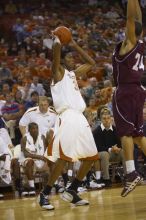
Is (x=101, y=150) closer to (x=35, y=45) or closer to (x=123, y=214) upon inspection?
(x=123, y=214)

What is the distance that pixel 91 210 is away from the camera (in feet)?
20.8

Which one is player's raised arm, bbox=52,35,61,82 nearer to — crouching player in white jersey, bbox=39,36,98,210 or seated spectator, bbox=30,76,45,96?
crouching player in white jersey, bbox=39,36,98,210

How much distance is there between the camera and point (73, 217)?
582 centimetres

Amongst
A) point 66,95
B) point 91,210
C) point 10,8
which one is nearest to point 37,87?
point 66,95

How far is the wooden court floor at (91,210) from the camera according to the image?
18.9 feet

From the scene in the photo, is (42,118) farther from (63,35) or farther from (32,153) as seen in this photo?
(63,35)

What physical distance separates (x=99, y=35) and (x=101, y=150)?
9963 millimetres

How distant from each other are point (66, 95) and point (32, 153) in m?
3.58

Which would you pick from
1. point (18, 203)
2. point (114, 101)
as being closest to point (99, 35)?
point (18, 203)

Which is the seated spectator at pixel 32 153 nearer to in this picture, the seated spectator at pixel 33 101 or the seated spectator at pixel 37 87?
the seated spectator at pixel 33 101

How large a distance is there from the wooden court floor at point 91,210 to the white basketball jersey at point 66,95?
1098mm

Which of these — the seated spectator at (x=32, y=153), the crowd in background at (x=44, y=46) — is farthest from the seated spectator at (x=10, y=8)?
the seated spectator at (x=32, y=153)

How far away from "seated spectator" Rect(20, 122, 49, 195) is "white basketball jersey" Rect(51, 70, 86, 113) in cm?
327

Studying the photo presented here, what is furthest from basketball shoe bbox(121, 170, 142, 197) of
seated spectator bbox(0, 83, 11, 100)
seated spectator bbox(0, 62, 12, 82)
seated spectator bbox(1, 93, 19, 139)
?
seated spectator bbox(0, 62, 12, 82)
